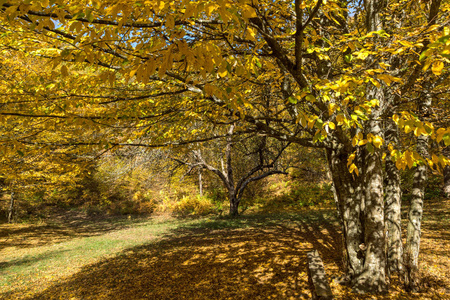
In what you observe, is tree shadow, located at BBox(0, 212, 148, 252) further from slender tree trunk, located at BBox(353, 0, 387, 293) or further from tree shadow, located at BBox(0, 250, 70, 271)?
slender tree trunk, located at BBox(353, 0, 387, 293)

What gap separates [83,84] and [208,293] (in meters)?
3.92

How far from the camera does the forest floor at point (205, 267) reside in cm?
384

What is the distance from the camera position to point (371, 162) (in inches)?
138

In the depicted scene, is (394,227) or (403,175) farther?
(403,175)

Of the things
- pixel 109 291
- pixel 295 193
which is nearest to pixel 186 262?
pixel 109 291

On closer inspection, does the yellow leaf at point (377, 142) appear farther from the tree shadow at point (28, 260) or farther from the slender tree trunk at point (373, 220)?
the tree shadow at point (28, 260)

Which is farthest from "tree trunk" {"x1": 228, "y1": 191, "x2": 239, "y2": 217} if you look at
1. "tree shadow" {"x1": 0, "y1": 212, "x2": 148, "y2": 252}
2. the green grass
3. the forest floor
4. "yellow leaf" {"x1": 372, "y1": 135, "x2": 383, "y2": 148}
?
"yellow leaf" {"x1": 372, "y1": 135, "x2": 383, "y2": 148}

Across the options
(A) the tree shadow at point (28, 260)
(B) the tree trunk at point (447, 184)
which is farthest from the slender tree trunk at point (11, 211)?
(B) the tree trunk at point (447, 184)

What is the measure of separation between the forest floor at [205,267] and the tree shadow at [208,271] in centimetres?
2

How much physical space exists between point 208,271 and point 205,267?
0.89ft

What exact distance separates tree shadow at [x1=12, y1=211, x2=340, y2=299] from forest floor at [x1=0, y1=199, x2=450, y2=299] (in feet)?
0.05

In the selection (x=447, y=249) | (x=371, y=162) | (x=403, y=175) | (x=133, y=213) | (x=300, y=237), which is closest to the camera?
(x=371, y=162)

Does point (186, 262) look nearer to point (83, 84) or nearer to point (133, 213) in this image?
point (83, 84)

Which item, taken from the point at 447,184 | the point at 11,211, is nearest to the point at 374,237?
the point at 447,184
